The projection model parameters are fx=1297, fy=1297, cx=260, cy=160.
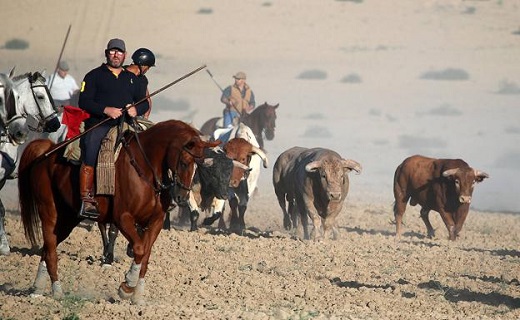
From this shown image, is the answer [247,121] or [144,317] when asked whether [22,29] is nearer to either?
[247,121]

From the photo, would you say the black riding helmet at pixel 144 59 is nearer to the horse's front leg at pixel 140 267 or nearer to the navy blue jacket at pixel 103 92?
the navy blue jacket at pixel 103 92

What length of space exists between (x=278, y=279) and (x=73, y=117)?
310 cm

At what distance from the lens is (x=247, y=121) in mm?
26578

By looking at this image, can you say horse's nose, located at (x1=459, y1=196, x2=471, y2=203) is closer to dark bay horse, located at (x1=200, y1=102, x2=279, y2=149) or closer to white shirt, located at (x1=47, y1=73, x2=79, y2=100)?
dark bay horse, located at (x1=200, y1=102, x2=279, y2=149)

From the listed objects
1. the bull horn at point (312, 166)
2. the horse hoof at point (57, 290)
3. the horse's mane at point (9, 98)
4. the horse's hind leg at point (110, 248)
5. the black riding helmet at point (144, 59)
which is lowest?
the horse hoof at point (57, 290)

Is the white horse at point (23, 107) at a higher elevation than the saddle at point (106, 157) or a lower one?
higher

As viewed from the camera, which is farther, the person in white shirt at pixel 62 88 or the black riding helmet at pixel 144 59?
the person in white shirt at pixel 62 88

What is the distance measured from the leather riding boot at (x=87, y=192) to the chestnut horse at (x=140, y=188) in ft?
0.23

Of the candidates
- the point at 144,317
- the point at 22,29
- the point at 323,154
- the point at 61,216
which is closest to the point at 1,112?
the point at 61,216

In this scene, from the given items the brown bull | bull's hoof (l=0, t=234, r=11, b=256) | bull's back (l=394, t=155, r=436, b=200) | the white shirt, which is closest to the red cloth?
bull's hoof (l=0, t=234, r=11, b=256)

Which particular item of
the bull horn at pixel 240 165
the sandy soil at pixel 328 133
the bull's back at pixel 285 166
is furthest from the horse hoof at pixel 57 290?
the bull's back at pixel 285 166

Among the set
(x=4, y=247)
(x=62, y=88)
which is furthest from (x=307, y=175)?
(x=4, y=247)

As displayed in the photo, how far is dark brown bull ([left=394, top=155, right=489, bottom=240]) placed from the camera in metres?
22.5

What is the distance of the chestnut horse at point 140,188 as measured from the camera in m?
12.1
